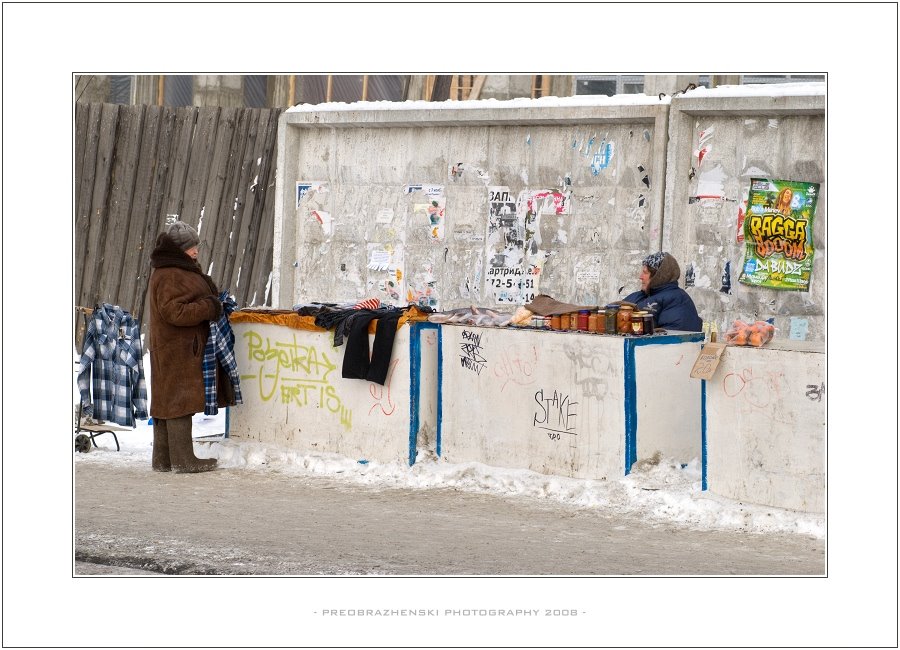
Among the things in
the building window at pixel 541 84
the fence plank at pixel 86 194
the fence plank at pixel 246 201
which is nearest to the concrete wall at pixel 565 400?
the fence plank at pixel 246 201

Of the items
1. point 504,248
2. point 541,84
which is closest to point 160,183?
point 504,248

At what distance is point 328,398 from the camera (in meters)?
10.0

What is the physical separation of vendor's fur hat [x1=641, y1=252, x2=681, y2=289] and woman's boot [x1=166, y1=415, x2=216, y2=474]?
352 centimetres

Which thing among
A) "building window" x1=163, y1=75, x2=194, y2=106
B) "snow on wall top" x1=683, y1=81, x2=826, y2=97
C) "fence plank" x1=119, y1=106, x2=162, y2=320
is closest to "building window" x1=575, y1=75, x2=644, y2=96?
"fence plank" x1=119, y1=106, x2=162, y2=320

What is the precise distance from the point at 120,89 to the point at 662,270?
13.8 metres

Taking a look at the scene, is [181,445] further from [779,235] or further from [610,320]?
[779,235]

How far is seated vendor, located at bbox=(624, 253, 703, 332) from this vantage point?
9.48 m

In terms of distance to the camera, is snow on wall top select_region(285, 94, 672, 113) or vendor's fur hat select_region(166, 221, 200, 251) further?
snow on wall top select_region(285, 94, 672, 113)

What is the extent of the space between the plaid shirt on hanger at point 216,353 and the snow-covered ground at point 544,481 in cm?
58

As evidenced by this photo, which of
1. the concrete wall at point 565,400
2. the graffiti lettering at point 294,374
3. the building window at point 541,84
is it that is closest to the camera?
the concrete wall at point 565,400

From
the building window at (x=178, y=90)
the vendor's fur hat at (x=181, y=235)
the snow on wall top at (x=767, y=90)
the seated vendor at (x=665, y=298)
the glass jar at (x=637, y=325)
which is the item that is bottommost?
the glass jar at (x=637, y=325)

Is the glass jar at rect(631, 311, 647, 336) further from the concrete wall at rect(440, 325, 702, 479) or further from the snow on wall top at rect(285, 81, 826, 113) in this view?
the snow on wall top at rect(285, 81, 826, 113)

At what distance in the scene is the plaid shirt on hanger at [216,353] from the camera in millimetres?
9914

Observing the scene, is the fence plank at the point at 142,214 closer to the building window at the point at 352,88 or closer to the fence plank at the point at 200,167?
the fence plank at the point at 200,167
